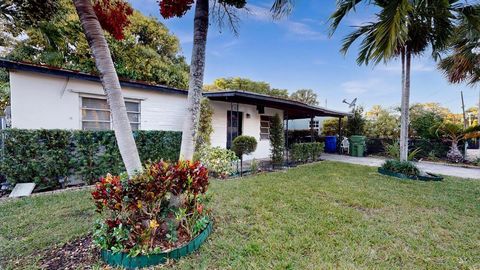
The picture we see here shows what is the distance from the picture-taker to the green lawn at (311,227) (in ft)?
8.17

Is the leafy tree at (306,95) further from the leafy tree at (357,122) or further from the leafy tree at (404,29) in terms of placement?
the leafy tree at (404,29)

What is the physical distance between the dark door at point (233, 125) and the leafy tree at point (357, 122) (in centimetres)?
791

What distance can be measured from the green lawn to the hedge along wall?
2.58 ft

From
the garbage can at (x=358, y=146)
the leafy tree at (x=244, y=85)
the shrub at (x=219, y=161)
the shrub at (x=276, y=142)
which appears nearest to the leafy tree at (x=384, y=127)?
the garbage can at (x=358, y=146)

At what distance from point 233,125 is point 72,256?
8.43 meters

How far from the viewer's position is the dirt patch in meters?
2.31

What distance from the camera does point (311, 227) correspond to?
3.27 metres

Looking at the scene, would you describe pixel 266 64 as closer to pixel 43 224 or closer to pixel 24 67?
pixel 24 67

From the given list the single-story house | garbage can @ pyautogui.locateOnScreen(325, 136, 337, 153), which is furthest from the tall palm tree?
garbage can @ pyautogui.locateOnScreen(325, 136, 337, 153)

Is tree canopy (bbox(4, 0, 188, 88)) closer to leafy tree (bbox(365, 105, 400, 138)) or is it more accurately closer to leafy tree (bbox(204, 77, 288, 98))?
leafy tree (bbox(204, 77, 288, 98))

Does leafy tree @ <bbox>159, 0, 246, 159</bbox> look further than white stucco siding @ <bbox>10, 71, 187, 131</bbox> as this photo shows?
No

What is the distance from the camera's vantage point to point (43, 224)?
328cm

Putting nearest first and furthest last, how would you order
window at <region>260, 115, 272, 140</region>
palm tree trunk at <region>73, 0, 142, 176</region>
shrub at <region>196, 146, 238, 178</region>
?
palm tree trunk at <region>73, 0, 142, 176</region> < shrub at <region>196, 146, 238, 178</region> < window at <region>260, 115, 272, 140</region>

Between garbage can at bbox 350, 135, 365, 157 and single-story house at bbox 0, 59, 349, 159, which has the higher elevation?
single-story house at bbox 0, 59, 349, 159
